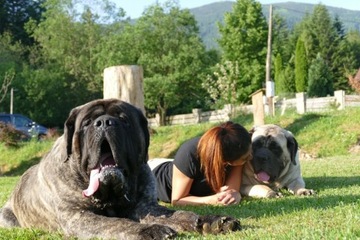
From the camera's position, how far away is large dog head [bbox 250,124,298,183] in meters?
6.19

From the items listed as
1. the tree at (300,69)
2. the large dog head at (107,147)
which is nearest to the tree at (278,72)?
the tree at (300,69)

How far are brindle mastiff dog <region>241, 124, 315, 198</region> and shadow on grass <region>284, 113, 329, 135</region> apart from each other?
36.4 feet

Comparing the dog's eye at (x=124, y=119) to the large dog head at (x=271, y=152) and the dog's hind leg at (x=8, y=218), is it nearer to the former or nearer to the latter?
the dog's hind leg at (x=8, y=218)

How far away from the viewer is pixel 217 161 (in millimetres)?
5703

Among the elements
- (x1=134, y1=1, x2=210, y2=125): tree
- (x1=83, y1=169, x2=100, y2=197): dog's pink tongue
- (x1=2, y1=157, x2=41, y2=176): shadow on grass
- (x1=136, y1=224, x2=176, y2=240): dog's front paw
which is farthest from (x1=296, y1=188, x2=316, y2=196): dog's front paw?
(x1=134, y1=1, x2=210, y2=125): tree

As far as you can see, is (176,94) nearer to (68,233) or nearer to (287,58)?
(287,58)

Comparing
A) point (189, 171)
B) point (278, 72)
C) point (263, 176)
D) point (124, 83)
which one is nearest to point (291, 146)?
point (263, 176)

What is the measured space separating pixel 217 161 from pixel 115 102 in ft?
4.83

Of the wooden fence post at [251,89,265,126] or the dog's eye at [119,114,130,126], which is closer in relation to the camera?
the dog's eye at [119,114,130,126]

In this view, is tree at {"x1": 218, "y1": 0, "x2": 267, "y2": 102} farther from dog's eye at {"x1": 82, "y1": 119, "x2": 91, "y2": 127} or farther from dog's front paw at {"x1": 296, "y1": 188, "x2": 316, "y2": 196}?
dog's eye at {"x1": 82, "y1": 119, "x2": 91, "y2": 127}

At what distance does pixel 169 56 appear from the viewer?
1592 inches

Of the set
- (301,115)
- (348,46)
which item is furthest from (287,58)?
(301,115)

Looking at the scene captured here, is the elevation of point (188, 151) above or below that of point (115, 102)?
below

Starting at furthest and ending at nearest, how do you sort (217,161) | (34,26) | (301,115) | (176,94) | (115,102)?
(34,26), (176,94), (301,115), (217,161), (115,102)
